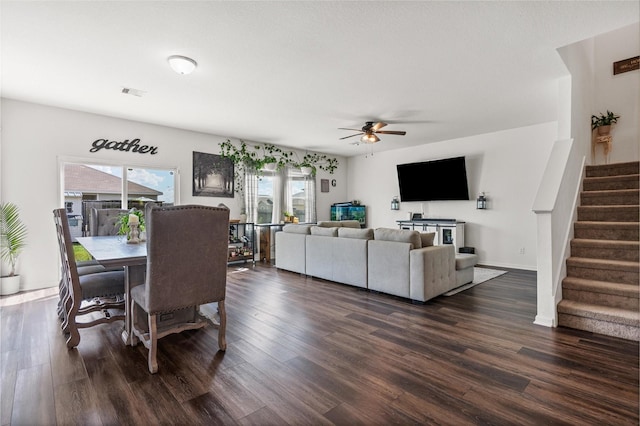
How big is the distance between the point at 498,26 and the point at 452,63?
0.65m

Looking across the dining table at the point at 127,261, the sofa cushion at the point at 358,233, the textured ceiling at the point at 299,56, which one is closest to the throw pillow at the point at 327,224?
the sofa cushion at the point at 358,233

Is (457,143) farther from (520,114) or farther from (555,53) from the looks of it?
(555,53)

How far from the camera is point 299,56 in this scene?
3.12 metres

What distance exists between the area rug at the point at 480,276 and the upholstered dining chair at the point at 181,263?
3047 mm

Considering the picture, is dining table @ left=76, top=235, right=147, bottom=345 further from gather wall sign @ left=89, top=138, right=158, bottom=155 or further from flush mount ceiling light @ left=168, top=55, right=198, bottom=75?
gather wall sign @ left=89, top=138, right=158, bottom=155

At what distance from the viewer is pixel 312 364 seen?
232cm

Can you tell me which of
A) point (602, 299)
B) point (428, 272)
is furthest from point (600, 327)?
point (428, 272)

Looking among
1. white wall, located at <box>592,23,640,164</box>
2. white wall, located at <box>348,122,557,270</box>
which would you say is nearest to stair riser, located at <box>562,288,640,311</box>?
white wall, located at <box>348,122,557,270</box>

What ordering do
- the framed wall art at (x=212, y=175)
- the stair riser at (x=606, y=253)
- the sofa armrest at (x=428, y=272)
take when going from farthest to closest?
the framed wall art at (x=212, y=175) → the sofa armrest at (x=428, y=272) → the stair riser at (x=606, y=253)

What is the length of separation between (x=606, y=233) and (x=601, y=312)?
4.06 ft

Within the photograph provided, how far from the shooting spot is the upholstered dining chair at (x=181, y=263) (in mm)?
2176

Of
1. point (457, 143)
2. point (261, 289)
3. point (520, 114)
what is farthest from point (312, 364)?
point (457, 143)

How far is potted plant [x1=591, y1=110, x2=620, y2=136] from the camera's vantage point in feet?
16.1

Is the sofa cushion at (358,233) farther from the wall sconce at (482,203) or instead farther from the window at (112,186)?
the wall sconce at (482,203)
